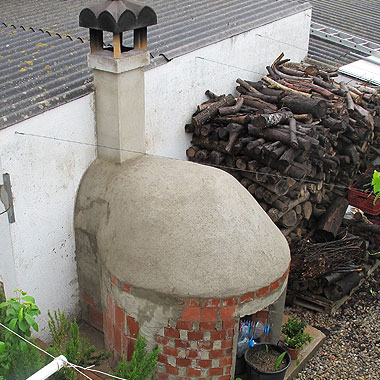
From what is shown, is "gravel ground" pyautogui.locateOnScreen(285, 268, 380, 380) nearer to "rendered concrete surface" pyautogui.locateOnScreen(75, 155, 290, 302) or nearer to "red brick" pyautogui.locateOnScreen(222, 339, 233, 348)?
"red brick" pyautogui.locateOnScreen(222, 339, 233, 348)

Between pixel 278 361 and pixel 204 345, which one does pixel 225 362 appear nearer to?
pixel 204 345

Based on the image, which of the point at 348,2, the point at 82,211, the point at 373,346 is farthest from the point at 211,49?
the point at 348,2

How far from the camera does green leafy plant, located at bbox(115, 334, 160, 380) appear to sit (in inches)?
241

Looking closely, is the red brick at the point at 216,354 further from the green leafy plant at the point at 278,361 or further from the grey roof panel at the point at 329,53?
the grey roof panel at the point at 329,53

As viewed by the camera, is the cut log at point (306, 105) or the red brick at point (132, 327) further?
the cut log at point (306, 105)

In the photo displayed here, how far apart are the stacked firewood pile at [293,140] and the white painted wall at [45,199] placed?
252cm

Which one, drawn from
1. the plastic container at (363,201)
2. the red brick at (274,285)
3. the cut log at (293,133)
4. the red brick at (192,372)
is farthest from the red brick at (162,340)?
the plastic container at (363,201)

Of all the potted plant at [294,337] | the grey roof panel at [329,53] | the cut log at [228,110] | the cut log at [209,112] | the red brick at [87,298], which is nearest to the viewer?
the potted plant at [294,337]

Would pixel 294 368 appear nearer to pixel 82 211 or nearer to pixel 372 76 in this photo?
pixel 82 211

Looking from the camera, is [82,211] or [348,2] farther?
[348,2]

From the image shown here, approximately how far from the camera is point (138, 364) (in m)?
6.23

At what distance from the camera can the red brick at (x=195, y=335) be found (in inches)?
261

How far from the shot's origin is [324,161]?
9.64 meters

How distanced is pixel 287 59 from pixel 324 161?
3.14 metres
